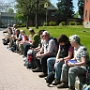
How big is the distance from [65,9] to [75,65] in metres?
76.3

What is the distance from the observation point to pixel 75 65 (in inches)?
284

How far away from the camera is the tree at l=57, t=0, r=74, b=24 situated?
268ft

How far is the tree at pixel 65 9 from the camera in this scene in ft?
268

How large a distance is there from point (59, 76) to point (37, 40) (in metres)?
4.39

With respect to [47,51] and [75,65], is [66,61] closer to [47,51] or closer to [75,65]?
[75,65]

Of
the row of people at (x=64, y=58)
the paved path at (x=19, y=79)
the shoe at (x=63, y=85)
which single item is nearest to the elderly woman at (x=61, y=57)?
the row of people at (x=64, y=58)

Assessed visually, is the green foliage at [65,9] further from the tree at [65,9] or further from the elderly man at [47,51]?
the elderly man at [47,51]

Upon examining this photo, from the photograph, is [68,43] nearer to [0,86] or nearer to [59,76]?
[59,76]

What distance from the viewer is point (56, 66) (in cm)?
800

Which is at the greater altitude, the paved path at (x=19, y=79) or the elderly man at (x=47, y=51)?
the elderly man at (x=47, y=51)

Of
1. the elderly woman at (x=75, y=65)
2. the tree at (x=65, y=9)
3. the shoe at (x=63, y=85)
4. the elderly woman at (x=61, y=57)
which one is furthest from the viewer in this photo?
the tree at (x=65, y=9)

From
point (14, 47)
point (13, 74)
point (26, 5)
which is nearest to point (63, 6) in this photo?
point (26, 5)

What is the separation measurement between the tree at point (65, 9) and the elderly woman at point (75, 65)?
2920 inches

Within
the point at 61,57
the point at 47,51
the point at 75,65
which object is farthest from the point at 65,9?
the point at 75,65
